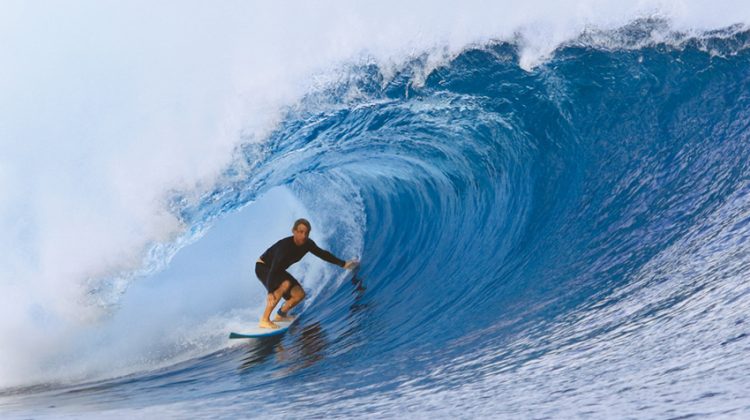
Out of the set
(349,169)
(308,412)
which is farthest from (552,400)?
(349,169)

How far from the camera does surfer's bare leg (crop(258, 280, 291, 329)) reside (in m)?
6.79

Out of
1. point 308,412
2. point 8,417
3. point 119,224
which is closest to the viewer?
point 308,412

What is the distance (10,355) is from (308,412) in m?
3.69

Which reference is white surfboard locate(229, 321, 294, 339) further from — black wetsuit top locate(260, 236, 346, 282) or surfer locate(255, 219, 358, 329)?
black wetsuit top locate(260, 236, 346, 282)

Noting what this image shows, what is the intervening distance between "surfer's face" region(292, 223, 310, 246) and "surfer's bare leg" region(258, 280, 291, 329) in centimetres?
44

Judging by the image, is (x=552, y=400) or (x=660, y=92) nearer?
(x=552, y=400)

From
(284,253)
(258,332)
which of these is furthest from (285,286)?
(258,332)

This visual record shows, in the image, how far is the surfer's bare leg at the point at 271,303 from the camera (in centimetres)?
679

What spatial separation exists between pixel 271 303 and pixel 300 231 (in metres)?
0.74

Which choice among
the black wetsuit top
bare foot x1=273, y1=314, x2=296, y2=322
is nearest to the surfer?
the black wetsuit top

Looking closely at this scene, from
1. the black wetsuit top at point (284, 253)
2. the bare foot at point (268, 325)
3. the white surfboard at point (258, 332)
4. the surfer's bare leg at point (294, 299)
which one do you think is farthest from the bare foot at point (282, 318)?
the black wetsuit top at point (284, 253)

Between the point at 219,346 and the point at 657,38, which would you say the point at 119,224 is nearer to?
the point at 219,346

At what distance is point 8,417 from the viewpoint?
15.8 feet

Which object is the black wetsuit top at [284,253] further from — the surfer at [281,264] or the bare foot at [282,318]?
the bare foot at [282,318]
